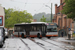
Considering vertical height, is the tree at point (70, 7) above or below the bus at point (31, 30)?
above

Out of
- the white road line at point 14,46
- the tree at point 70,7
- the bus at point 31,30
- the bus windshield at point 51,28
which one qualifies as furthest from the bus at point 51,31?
the white road line at point 14,46

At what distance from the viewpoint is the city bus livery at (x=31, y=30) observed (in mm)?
38188

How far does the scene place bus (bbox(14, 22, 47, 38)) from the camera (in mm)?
38181

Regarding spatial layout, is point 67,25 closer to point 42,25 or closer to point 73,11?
point 42,25

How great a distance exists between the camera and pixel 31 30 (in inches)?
1524

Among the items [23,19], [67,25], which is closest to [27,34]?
[67,25]

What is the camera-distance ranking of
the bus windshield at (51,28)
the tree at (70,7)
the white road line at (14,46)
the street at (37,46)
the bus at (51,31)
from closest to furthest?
1. the street at (37,46)
2. the white road line at (14,46)
3. the tree at (70,7)
4. the bus at (51,31)
5. the bus windshield at (51,28)

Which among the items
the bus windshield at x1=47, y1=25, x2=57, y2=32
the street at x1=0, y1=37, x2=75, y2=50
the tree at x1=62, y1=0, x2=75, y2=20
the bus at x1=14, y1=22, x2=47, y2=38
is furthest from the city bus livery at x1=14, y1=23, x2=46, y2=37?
the street at x1=0, y1=37, x2=75, y2=50

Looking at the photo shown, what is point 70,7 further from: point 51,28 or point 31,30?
point 31,30

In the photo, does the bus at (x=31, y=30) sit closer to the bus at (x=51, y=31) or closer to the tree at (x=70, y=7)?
the bus at (x=51, y=31)

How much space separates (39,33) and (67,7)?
357 inches

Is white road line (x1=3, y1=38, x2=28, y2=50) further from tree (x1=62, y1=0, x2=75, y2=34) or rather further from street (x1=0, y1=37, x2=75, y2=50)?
tree (x1=62, y1=0, x2=75, y2=34)

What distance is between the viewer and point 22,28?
40.0 meters

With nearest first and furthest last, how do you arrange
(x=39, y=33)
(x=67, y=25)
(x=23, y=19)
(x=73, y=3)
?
(x=73, y=3) < (x=39, y=33) < (x=67, y=25) < (x=23, y=19)
